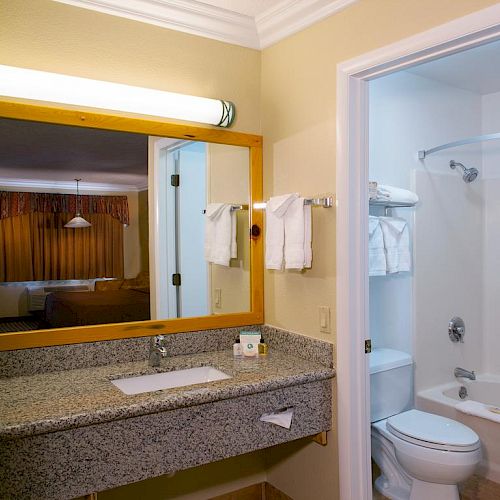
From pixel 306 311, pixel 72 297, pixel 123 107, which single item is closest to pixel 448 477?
pixel 306 311

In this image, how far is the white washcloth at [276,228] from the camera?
215 centimetres

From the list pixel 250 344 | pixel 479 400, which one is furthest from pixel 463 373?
pixel 250 344

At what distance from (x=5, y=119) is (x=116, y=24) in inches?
23.4

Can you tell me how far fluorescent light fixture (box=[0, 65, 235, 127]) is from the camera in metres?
1.80

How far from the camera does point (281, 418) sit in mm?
1928

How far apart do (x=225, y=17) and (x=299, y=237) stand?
1.03 metres

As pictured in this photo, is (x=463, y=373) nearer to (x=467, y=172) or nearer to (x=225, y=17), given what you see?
(x=467, y=172)

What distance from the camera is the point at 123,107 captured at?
2.02m

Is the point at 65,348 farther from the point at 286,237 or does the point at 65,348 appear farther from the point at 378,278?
the point at 378,278

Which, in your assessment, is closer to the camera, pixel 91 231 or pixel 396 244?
pixel 91 231

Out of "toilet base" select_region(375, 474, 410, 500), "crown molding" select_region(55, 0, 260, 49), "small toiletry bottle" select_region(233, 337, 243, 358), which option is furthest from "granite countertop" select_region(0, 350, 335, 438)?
"crown molding" select_region(55, 0, 260, 49)

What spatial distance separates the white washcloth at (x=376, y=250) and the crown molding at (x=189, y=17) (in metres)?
1.09

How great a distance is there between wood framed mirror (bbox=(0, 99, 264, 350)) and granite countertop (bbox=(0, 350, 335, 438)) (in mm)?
147

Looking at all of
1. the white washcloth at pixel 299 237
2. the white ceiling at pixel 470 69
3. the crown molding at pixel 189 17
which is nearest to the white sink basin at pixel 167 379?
the white washcloth at pixel 299 237
